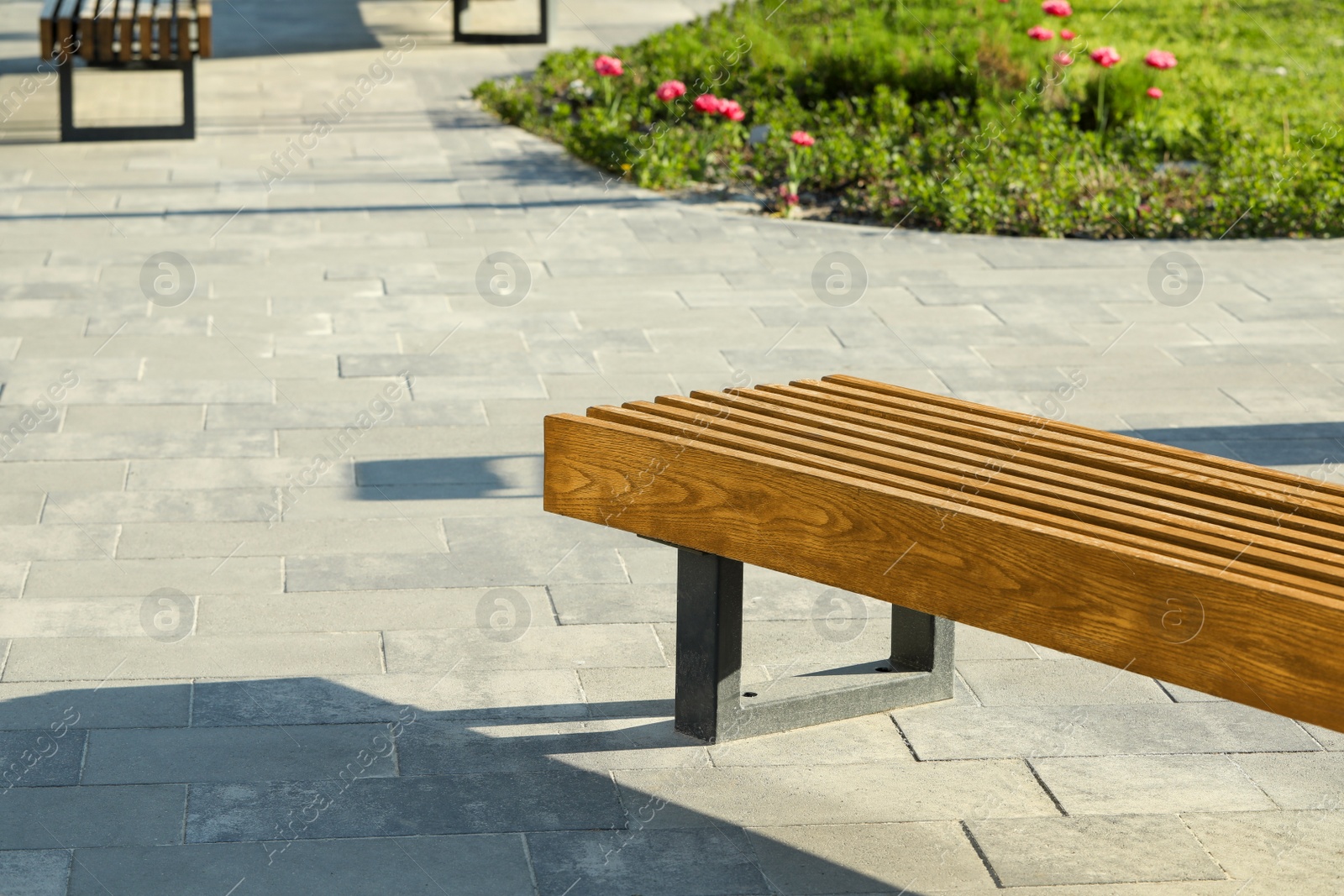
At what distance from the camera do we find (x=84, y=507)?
5566 mm

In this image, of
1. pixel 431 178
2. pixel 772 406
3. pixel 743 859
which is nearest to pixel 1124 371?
pixel 772 406

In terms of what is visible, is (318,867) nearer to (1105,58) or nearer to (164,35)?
(1105,58)

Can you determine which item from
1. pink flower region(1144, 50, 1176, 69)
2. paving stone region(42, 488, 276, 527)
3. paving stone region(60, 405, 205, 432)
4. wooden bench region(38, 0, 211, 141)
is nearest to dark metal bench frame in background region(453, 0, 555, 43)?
wooden bench region(38, 0, 211, 141)

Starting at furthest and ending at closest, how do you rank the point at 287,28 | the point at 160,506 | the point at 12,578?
1. the point at 287,28
2. the point at 160,506
3. the point at 12,578

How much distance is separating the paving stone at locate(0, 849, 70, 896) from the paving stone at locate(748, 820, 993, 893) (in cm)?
151

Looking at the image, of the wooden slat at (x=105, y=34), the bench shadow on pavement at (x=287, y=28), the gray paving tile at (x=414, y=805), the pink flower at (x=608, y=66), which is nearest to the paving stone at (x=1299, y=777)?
the gray paving tile at (x=414, y=805)

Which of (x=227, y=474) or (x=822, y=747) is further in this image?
(x=227, y=474)

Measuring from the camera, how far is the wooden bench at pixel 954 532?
296cm

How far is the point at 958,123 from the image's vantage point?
1096cm

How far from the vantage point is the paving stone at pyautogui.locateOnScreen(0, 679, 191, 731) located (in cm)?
412

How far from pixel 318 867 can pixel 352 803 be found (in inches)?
11.5

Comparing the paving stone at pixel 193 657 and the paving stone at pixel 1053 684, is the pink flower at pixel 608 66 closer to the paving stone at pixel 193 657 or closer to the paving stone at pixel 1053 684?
the paving stone at pixel 193 657

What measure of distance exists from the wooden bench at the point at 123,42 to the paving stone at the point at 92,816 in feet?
26.9

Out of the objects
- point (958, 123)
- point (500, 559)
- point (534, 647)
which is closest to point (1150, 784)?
point (534, 647)
